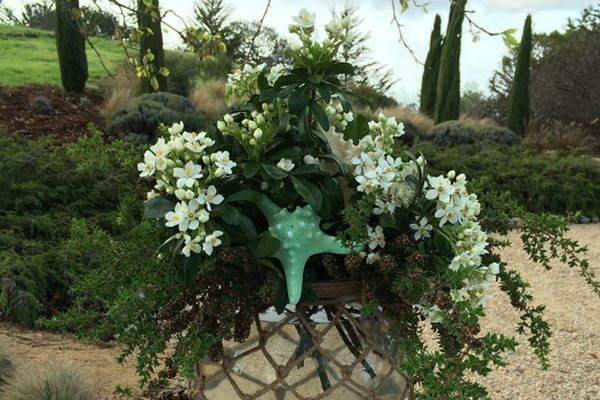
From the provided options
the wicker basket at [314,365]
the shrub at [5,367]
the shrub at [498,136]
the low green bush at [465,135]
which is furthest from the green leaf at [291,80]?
the shrub at [498,136]

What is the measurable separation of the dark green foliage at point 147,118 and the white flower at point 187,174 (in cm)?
804

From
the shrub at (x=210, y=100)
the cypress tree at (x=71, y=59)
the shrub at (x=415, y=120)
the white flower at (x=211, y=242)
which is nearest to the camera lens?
the white flower at (x=211, y=242)

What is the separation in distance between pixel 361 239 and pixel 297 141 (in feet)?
0.89

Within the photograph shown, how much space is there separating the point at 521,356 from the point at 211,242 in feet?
9.39

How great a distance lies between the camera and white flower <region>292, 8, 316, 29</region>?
4.70ft

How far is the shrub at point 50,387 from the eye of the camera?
7.59ft

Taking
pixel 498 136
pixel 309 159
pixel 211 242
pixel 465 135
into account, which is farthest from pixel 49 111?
pixel 211 242

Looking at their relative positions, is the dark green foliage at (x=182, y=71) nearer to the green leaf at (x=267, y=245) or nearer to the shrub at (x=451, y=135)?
the shrub at (x=451, y=135)

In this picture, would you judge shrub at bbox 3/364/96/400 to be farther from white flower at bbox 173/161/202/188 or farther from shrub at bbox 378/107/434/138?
shrub at bbox 378/107/434/138

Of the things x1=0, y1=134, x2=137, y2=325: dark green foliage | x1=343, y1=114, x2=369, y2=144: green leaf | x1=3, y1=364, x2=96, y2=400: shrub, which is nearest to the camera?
x1=343, y1=114, x2=369, y2=144: green leaf

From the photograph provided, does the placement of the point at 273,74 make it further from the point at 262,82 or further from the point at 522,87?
the point at 522,87

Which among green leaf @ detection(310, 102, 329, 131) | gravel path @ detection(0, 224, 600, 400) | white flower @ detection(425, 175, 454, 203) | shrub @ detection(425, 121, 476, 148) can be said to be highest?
green leaf @ detection(310, 102, 329, 131)

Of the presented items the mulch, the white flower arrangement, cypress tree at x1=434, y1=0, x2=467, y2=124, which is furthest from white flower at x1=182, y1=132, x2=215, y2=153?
cypress tree at x1=434, y1=0, x2=467, y2=124

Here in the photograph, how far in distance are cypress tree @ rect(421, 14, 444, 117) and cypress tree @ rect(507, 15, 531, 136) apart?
1.73 metres
